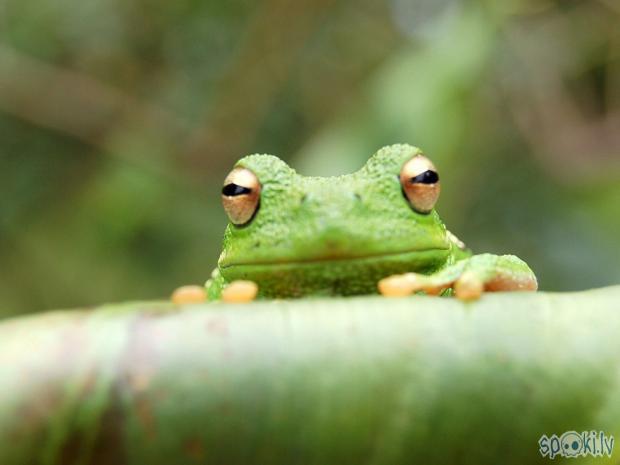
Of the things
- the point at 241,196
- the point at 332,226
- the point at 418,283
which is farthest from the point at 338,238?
the point at 241,196

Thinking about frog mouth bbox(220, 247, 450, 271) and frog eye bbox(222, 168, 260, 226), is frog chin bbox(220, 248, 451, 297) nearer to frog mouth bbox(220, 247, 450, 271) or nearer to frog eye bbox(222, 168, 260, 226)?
frog mouth bbox(220, 247, 450, 271)

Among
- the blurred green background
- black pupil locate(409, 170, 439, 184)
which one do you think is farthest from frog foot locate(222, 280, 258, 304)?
the blurred green background

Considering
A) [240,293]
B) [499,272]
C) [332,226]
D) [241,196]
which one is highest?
[241,196]

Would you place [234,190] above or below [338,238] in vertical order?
above

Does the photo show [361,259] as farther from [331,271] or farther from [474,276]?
[474,276]

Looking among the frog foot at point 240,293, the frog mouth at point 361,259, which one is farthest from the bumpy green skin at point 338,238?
the frog foot at point 240,293

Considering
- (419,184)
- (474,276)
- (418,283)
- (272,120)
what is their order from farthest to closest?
(272,120), (419,184), (418,283), (474,276)

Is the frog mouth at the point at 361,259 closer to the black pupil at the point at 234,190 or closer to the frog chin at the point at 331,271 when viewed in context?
the frog chin at the point at 331,271

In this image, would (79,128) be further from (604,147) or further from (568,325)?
(568,325)
